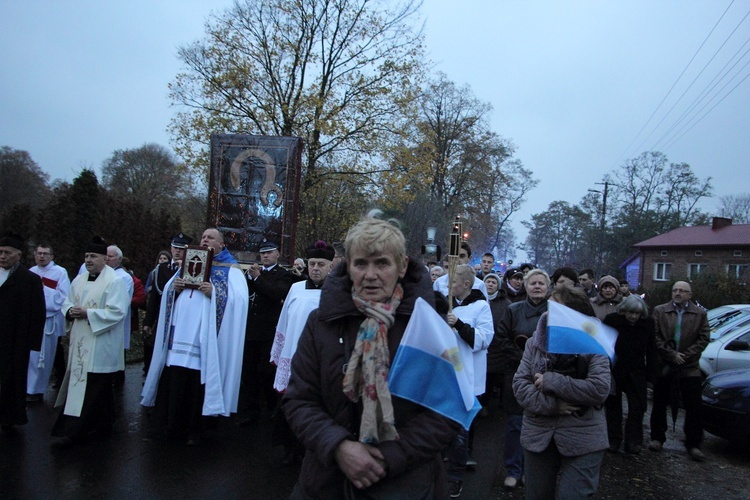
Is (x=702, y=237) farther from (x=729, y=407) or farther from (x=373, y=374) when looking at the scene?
(x=373, y=374)

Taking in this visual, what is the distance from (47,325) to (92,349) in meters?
2.53

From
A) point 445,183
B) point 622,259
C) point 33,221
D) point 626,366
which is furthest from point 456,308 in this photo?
point 622,259

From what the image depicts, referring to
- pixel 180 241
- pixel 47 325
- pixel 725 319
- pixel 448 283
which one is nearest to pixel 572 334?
pixel 448 283

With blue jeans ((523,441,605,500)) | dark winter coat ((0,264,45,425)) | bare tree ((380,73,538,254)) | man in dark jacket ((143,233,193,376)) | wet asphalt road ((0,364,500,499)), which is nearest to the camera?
blue jeans ((523,441,605,500))

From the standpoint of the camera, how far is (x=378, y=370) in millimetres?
2033

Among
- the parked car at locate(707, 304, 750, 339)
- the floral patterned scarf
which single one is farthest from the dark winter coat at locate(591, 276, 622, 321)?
the floral patterned scarf

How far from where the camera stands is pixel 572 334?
327 centimetres

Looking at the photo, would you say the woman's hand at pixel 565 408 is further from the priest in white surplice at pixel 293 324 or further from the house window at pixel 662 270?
the house window at pixel 662 270

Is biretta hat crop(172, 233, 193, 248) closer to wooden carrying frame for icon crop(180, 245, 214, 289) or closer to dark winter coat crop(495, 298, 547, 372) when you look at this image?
wooden carrying frame for icon crop(180, 245, 214, 289)

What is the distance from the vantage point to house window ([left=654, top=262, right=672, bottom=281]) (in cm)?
4709

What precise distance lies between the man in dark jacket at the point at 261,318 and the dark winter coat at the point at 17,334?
237 centimetres

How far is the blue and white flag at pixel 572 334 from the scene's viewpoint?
10.7 ft

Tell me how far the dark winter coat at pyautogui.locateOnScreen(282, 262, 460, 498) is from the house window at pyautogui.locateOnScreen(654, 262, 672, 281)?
2005 inches

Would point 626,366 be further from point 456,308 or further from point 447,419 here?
point 447,419
